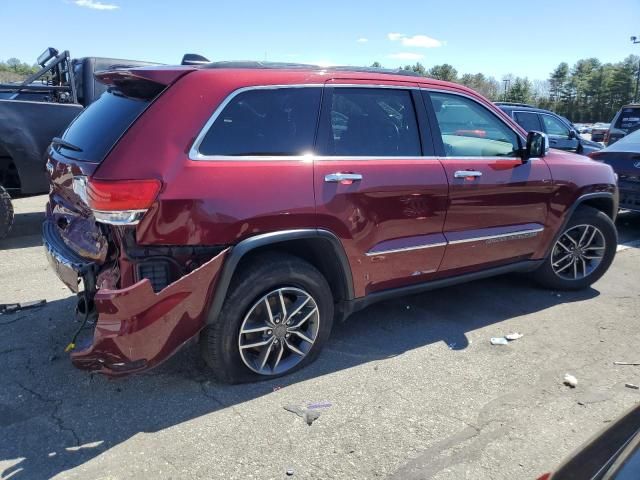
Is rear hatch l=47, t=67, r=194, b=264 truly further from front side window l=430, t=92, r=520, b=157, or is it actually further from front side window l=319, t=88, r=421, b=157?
front side window l=430, t=92, r=520, b=157

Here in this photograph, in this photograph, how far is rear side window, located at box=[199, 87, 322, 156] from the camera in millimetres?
2994

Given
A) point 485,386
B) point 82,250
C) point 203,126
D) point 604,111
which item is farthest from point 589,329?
point 604,111

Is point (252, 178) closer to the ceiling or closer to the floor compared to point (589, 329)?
closer to the ceiling

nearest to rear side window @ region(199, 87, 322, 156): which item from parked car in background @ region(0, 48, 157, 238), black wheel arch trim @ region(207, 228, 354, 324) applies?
black wheel arch trim @ region(207, 228, 354, 324)

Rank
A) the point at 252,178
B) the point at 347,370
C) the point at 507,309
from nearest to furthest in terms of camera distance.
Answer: the point at 252,178 → the point at 347,370 → the point at 507,309

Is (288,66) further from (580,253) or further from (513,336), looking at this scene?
(580,253)

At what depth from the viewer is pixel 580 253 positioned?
5070 mm

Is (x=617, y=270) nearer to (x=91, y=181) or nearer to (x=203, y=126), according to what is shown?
(x=203, y=126)

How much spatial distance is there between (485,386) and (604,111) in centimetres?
8471

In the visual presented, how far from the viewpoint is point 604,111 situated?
75.6m

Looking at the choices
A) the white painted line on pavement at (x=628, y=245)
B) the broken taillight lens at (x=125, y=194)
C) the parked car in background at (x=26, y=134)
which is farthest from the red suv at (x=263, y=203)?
the white painted line on pavement at (x=628, y=245)

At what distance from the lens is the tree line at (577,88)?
241 ft

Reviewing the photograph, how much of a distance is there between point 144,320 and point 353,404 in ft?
4.33

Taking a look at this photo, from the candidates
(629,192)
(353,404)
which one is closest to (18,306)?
(353,404)
